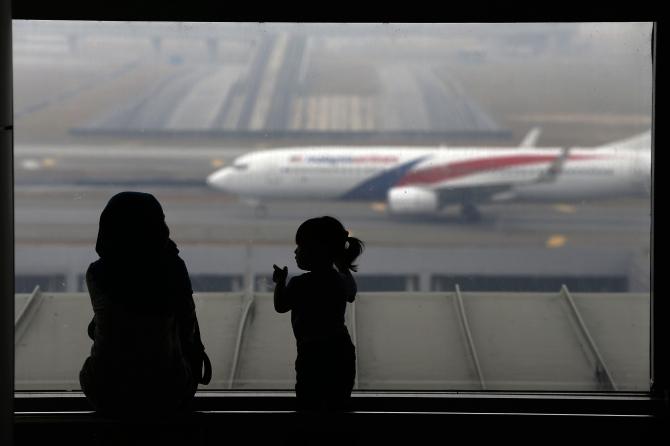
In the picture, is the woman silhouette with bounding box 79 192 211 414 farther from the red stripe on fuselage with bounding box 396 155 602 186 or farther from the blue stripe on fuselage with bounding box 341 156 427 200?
the red stripe on fuselage with bounding box 396 155 602 186

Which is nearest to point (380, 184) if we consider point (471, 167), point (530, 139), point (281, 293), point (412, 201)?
point (412, 201)

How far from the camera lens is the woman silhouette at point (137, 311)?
6.60 ft

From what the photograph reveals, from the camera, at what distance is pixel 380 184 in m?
23.1

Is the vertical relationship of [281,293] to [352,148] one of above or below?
below

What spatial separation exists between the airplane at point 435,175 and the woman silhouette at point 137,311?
19.2 m

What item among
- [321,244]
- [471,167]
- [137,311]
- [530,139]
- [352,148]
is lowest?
[137,311]

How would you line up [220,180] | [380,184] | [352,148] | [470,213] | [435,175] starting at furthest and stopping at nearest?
[435,175]
[470,213]
[380,184]
[352,148]
[220,180]

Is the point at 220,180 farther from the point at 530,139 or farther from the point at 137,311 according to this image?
the point at 137,311

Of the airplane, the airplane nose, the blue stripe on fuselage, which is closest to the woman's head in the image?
the airplane

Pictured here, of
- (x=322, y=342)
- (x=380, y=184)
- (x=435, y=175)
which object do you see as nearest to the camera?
(x=322, y=342)

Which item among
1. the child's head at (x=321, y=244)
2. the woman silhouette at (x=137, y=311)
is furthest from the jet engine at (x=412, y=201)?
the woman silhouette at (x=137, y=311)

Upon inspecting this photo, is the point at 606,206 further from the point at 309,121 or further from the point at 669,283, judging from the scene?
the point at 669,283

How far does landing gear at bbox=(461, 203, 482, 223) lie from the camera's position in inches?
923

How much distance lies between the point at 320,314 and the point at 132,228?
2.23 ft
